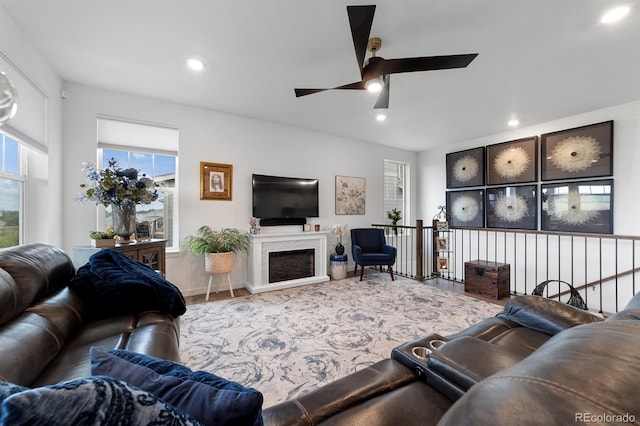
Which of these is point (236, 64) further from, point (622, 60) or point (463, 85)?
point (622, 60)

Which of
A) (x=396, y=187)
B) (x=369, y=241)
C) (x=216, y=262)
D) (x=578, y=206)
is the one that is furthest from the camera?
(x=396, y=187)

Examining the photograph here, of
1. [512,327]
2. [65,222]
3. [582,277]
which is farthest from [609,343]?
[582,277]

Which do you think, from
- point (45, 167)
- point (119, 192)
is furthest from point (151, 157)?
point (119, 192)

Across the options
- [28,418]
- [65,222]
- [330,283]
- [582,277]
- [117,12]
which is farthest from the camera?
[330,283]

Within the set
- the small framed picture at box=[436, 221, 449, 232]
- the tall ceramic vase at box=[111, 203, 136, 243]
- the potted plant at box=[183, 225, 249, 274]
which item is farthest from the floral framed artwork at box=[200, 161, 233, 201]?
the small framed picture at box=[436, 221, 449, 232]

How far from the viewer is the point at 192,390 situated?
54cm

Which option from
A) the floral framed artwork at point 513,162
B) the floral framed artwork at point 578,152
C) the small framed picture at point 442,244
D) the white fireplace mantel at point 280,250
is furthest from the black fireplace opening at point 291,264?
the floral framed artwork at point 578,152

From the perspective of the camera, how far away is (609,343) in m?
0.46

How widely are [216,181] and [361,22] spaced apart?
2984 mm

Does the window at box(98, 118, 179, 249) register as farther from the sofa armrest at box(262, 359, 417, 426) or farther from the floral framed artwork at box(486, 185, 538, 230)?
the floral framed artwork at box(486, 185, 538, 230)

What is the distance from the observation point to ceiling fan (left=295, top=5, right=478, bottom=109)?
163 centimetres

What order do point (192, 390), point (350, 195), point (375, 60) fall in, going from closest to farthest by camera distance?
point (192, 390) → point (375, 60) → point (350, 195)

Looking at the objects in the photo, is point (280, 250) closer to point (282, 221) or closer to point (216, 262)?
point (282, 221)

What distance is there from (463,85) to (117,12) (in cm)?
342
